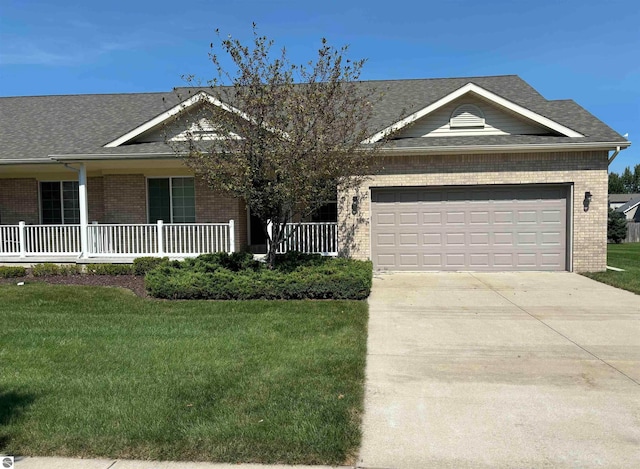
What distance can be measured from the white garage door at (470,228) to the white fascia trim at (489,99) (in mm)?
1655

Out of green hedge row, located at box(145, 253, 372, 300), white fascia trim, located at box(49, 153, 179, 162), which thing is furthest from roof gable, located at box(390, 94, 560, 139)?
white fascia trim, located at box(49, 153, 179, 162)

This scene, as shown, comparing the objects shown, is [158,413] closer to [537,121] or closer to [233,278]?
[233,278]

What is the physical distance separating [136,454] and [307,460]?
130 centimetres

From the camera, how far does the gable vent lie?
13.2 metres

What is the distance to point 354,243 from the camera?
43.6ft

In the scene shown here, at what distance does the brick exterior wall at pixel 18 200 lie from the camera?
15.5 m

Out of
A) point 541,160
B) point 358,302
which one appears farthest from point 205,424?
point 541,160

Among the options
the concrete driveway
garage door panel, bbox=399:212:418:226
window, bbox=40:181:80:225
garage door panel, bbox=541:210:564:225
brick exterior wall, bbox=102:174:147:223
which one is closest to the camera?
the concrete driveway

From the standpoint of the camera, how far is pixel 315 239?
44.6 feet

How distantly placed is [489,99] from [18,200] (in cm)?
1515

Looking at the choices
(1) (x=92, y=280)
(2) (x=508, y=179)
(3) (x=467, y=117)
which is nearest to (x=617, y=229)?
(2) (x=508, y=179)

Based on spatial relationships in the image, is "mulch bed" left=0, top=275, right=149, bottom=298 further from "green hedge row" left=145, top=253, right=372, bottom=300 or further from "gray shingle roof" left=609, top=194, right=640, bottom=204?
"gray shingle roof" left=609, top=194, right=640, bottom=204

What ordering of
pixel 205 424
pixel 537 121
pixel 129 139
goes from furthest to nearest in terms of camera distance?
pixel 129 139 → pixel 537 121 → pixel 205 424

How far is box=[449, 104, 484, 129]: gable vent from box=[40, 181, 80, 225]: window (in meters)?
Result: 12.3
